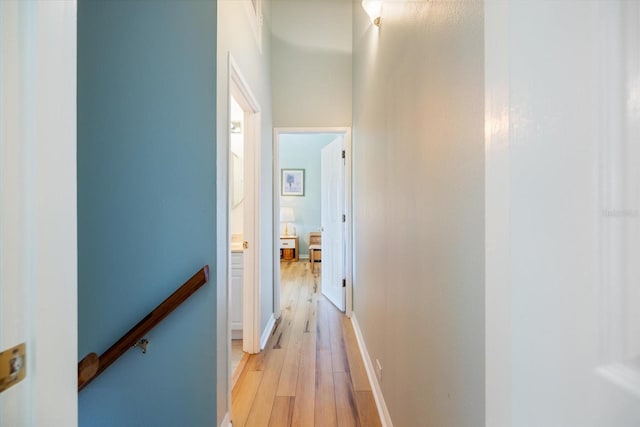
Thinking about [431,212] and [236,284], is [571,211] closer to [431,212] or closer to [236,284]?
[431,212]

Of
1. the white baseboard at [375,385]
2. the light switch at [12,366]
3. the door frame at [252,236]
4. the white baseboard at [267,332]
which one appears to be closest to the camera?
the light switch at [12,366]

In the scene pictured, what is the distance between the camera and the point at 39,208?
0.44 m

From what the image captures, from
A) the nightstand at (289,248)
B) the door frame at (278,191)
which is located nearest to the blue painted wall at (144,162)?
the door frame at (278,191)

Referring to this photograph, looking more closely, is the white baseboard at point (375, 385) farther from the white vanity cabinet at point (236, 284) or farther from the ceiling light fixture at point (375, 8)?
the ceiling light fixture at point (375, 8)

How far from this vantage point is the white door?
3.46 m

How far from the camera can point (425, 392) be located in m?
0.98

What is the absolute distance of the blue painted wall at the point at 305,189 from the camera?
691 centimetres

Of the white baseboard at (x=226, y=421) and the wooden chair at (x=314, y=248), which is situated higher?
the wooden chair at (x=314, y=248)

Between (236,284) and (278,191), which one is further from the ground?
(278,191)

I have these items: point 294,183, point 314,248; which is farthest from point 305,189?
point 314,248

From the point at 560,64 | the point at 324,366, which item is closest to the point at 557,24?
the point at 560,64

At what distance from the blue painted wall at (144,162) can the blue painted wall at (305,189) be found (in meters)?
5.47

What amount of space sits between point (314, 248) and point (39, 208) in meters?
5.51

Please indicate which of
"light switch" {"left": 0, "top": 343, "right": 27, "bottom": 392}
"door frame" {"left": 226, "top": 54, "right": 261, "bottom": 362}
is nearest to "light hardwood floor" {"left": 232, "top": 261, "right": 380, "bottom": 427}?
"door frame" {"left": 226, "top": 54, "right": 261, "bottom": 362}
